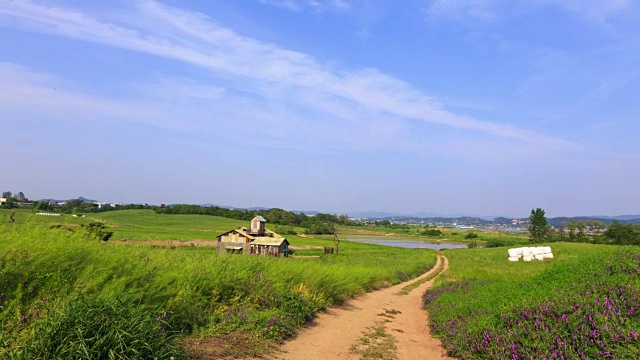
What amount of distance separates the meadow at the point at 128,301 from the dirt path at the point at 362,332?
0.47 meters

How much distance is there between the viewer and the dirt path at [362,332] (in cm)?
Result: 776

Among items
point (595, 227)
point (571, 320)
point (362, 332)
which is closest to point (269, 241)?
point (362, 332)

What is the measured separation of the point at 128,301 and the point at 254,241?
45210 mm

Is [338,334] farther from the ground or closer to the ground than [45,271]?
closer to the ground

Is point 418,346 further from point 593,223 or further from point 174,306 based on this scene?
point 593,223

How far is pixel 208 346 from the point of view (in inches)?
248

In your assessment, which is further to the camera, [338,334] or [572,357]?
[338,334]

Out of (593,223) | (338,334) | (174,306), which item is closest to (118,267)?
(174,306)

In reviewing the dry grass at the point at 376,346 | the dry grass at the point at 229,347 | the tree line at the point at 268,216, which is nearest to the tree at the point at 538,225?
the tree line at the point at 268,216

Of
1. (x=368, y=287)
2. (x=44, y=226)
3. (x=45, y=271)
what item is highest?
(x=44, y=226)

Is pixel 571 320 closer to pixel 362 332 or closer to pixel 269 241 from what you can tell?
pixel 362 332

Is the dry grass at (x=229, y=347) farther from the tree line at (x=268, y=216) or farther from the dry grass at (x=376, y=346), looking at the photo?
the tree line at (x=268, y=216)

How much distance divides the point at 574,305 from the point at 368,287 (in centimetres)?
1402

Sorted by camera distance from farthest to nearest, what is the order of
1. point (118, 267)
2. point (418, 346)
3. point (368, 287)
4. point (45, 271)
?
point (368, 287), point (418, 346), point (118, 267), point (45, 271)
